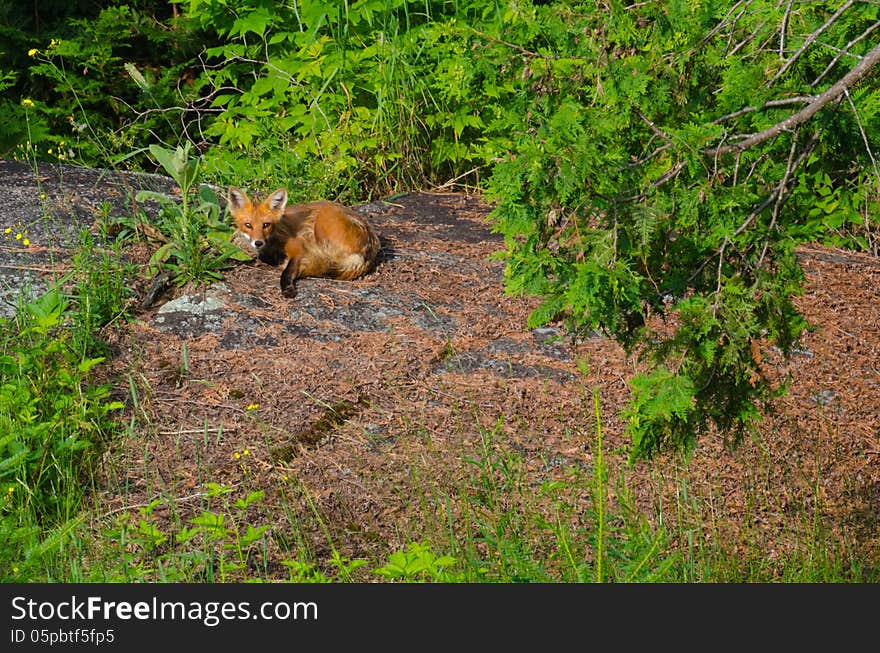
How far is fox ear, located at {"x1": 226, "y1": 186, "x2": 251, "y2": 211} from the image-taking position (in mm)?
5742

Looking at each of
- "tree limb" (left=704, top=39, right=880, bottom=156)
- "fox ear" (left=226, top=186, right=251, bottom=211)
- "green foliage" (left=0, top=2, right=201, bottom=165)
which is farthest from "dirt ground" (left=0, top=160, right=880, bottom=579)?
"green foliage" (left=0, top=2, right=201, bottom=165)

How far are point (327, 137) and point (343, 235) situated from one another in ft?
6.22

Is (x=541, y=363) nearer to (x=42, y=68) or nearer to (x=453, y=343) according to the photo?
(x=453, y=343)

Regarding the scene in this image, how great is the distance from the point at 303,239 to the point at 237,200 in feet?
1.37

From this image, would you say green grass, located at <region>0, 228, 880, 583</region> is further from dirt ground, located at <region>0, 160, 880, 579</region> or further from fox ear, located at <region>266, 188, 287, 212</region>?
fox ear, located at <region>266, 188, 287, 212</region>

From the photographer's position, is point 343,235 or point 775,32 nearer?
point 775,32

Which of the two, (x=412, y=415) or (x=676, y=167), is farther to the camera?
(x=412, y=415)

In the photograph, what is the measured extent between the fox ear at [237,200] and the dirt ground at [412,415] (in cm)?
35

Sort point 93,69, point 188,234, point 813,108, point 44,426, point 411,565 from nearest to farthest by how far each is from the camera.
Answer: point 411,565, point 813,108, point 44,426, point 188,234, point 93,69

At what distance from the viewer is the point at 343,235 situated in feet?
19.0

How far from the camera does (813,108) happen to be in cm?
294

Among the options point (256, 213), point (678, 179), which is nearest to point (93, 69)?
point (256, 213)

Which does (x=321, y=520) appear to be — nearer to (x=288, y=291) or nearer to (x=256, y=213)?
(x=288, y=291)
